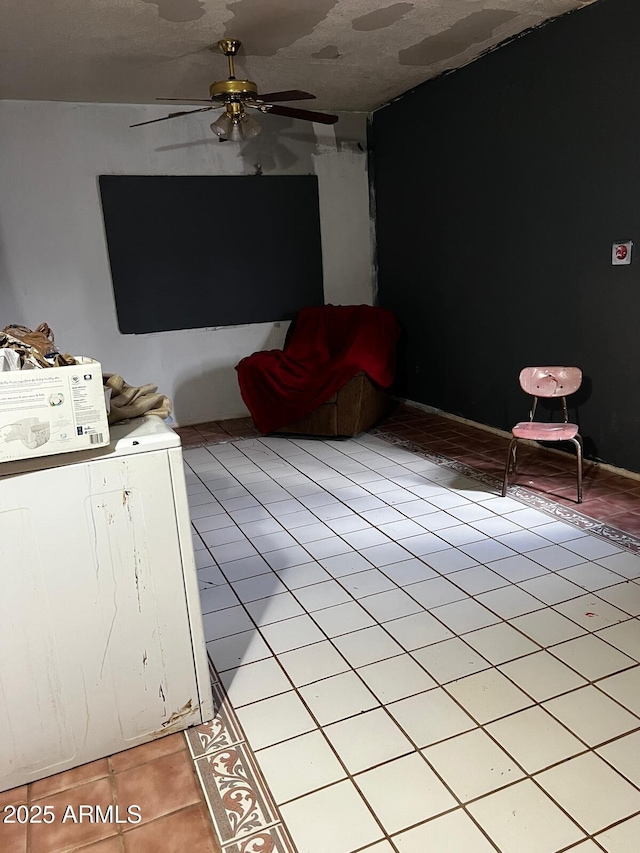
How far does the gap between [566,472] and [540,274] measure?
1.30 m

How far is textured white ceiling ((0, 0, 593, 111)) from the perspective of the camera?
322cm

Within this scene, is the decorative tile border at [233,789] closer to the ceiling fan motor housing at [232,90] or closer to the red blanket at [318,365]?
the red blanket at [318,365]

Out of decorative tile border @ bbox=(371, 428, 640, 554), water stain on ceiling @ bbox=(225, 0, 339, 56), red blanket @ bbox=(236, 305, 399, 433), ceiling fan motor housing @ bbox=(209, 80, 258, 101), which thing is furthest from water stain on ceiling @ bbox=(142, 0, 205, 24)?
decorative tile border @ bbox=(371, 428, 640, 554)

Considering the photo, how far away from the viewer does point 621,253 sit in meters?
3.53

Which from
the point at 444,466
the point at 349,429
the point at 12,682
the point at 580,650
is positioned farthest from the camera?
the point at 349,429

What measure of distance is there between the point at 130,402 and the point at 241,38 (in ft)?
9.03

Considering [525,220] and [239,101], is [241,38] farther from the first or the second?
[525,220]

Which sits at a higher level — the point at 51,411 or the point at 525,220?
the point at 525,220

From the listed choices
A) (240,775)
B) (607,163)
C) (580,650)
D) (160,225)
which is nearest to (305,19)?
(607,163)

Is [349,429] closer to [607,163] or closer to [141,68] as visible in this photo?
[607,163]

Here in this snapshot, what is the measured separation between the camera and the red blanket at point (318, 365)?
4.78 meters

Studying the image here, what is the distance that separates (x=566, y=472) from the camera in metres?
3.83

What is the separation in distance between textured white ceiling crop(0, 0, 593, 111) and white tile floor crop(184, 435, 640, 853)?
8.60 feet

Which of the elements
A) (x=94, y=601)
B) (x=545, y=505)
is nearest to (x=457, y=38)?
(x=545, y=505)
